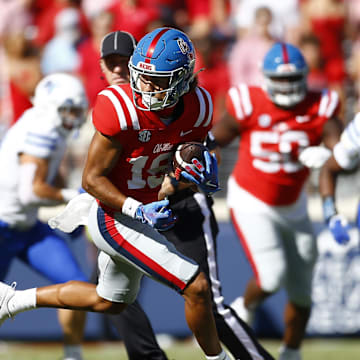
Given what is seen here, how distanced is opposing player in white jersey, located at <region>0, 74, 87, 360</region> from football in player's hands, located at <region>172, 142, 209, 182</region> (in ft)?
4.45

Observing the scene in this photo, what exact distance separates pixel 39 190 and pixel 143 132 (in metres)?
1.41

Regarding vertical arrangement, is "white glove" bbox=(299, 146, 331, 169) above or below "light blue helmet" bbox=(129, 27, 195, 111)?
below

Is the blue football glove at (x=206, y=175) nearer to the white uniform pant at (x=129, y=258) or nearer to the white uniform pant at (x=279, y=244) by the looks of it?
the white uniform pant at (x=129, y=258)

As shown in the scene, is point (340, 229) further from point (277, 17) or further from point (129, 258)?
point (277, 17)

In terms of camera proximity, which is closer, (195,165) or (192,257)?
(195,165)

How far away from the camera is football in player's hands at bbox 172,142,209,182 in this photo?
11.8 ft

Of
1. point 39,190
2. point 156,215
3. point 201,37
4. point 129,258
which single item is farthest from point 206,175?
point 201,37

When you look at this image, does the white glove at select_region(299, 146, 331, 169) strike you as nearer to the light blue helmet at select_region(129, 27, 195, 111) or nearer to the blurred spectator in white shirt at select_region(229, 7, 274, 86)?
the light blue helmet at select_region(129, 27, 195, 111)

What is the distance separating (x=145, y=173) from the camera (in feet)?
12.5

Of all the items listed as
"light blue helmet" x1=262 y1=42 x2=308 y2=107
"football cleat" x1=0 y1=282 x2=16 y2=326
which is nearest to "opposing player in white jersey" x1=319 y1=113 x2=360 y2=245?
"light blue helmet" x1=262 y1=42 x2=308 y2=107

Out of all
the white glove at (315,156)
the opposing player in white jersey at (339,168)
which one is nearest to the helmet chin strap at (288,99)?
the white glove at (315,156)

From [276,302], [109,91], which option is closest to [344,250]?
[276,302]

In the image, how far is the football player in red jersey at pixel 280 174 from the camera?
5.19 metres

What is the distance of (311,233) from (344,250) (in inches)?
38.5
